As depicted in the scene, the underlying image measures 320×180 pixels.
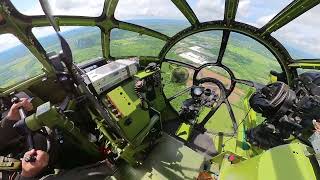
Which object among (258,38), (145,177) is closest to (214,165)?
(145,177)

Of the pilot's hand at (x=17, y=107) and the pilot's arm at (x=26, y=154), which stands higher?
the pilot's hand at (x=17, y=107)

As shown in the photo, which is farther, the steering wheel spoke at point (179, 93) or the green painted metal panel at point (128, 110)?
the steering wheel spoke at point (179, 93)

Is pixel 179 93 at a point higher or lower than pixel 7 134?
higher

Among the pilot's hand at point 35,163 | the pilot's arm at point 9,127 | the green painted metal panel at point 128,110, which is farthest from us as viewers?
the green painted metal panel at point 128,110

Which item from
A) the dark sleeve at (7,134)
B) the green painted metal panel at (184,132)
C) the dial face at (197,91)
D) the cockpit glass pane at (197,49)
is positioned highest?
the cockpit glass pane at (197,49)

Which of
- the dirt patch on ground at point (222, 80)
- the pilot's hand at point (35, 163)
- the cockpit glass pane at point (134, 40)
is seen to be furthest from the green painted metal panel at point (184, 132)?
the pilot's hand at point (35, 163)

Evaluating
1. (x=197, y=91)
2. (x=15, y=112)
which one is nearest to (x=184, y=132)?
(x=197, y=91)

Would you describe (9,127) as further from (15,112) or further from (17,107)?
(17,107)

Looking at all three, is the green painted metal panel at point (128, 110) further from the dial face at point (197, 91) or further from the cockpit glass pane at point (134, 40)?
the cockpit glass pane at point (134, 40)
